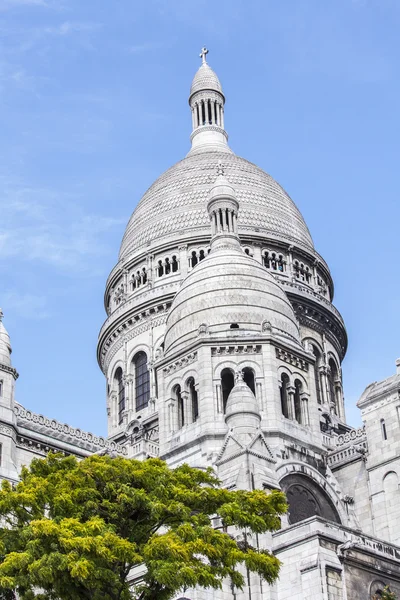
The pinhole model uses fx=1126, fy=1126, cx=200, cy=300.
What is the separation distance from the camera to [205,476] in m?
33.4

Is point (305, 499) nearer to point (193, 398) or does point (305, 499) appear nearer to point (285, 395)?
point (285, 395)

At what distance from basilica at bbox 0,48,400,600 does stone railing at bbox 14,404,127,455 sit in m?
0.08

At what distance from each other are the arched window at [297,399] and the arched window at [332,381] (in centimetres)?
1591

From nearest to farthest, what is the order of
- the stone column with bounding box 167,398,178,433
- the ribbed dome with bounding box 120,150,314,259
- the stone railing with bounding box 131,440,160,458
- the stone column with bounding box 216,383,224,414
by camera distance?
the stone column with bounding box 216,383,224,414, the stone column with bounding box 167,398,178,433, the stone railing with bounding box 131,440,160,458, the ribbed dome with bounding box 120,150,314,259

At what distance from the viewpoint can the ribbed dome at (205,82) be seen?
8988 centimetres

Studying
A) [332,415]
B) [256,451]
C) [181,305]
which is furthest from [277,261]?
[256,451]


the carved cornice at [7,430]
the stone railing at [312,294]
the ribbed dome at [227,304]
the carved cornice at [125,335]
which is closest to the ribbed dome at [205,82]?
the stone railing at [312,294]

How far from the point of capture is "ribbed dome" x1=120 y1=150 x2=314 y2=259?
75.4 metres

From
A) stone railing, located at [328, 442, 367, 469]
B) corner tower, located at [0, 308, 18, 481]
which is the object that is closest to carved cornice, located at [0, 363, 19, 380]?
corner tower, located at [0, 308, 18, 481]

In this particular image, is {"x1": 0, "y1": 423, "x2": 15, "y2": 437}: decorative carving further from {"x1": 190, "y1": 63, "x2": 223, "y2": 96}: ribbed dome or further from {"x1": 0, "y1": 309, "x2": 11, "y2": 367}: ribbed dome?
{"x1": 190, "y1": 63, "x2": 223, "y2": 96}: ribbed dome

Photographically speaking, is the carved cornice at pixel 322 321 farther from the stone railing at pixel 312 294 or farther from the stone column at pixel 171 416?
the stone column at pixel 171 416

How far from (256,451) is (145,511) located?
49.7 feet

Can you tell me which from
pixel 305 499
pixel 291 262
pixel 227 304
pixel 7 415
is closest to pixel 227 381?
pixel 227 304

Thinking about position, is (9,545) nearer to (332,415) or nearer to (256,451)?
(256,451)
